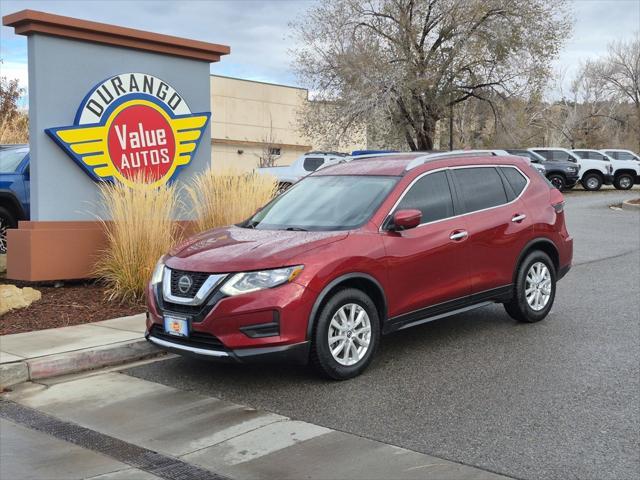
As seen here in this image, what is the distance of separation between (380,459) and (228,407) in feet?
5.01

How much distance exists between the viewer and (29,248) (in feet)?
29.2

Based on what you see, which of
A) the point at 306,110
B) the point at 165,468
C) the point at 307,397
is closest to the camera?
the point at 165,468

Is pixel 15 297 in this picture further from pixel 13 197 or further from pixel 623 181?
pixel 623 181

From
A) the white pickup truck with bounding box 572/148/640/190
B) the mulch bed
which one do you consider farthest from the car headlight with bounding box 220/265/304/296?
the white pickup truck with bounding box 572/148/640/190

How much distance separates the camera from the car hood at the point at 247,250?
5.61 metres

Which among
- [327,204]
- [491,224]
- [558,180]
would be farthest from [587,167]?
[327,204]

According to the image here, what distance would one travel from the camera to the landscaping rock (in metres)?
8.05

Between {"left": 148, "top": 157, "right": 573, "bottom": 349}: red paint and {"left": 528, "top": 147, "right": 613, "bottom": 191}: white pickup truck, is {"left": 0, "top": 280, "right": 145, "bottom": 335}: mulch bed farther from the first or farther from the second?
{"left": 528, "top": 147, "right": 613, "bottom": 191}: white pickup truck

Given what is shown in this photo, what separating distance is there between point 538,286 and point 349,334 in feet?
9.72

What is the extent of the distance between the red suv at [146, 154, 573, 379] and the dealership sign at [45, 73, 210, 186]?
346cm

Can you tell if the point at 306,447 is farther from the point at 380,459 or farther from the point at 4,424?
the point at 4,424

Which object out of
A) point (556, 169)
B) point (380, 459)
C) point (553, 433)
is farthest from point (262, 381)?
point (556, 169)

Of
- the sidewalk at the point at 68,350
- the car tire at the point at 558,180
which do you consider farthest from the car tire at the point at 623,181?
the sidewalk at the point at 68,350

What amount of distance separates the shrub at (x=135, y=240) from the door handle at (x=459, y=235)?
380 centimetres
